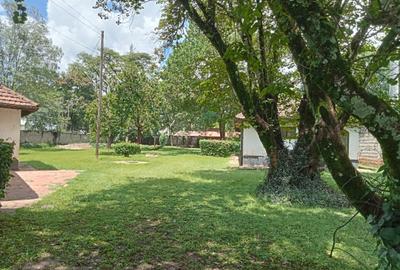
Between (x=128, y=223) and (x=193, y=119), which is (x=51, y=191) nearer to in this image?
(x=128, y=223)

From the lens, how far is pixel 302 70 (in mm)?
2666

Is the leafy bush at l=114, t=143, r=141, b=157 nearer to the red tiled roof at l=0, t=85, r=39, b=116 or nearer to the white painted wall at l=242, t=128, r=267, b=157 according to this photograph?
the white painted wall at l=242, t=128, r=267, b=157

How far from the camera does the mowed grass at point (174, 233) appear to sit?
14.2ft

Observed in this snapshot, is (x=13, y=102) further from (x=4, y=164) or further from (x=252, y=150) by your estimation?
(x=252, y=150)

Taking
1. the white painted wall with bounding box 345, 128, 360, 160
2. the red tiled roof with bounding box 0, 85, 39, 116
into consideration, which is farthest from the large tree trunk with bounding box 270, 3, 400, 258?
the white painted wall with bounding box 345, 128, 360, 160

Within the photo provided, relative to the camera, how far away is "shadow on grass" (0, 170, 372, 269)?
14.2 feet

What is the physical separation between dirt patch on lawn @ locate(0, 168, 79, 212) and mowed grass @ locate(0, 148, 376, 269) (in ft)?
1.35

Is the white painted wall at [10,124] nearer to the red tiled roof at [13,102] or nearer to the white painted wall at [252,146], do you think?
the red tiled roof at [13,102]

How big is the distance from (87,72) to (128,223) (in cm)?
4594

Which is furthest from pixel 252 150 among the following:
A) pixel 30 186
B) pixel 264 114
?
pixel 30 186

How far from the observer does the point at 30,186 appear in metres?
10.2

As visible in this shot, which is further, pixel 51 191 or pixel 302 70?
pixel 51 191

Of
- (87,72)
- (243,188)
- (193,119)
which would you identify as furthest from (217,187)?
(87,72)

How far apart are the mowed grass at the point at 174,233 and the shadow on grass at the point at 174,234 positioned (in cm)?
1
